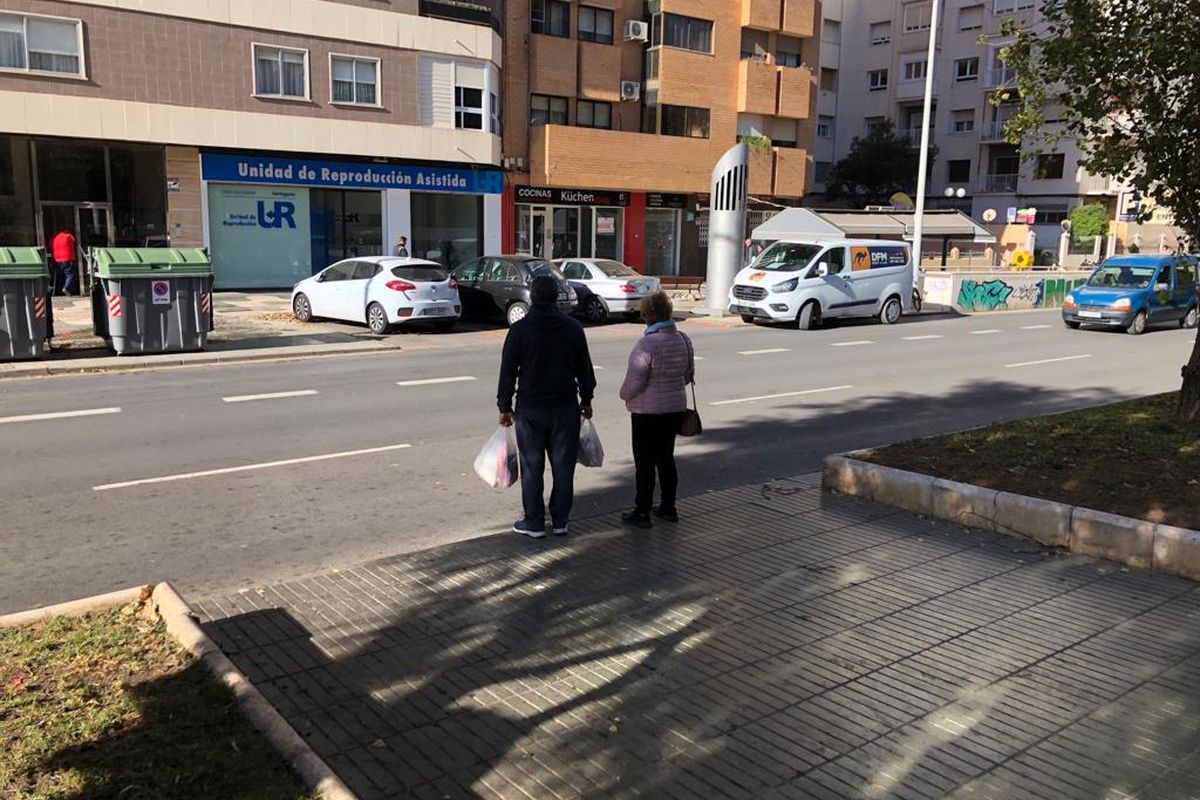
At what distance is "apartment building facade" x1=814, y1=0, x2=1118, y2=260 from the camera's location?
56.6 meters

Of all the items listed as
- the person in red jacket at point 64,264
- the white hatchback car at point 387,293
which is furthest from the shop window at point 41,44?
the white hatchback car at point 387,293

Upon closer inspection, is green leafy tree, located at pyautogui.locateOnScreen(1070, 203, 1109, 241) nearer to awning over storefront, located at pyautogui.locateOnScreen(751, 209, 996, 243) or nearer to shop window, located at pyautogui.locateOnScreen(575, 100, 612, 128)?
awning over storefront, located at pyautogui.locateOnScreen(751, 209, 996, 243)

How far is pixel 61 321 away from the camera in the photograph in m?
18.9

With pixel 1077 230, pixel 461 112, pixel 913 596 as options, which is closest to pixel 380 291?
pixel 461 112

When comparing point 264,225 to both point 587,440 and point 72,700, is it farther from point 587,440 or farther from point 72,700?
point 72,700

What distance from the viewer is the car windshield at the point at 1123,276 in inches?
898

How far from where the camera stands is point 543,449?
6355 mm

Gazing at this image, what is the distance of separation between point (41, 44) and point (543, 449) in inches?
906

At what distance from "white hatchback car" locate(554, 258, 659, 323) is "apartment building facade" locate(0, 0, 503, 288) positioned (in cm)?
905

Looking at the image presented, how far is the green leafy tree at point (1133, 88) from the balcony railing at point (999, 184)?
2091 inches

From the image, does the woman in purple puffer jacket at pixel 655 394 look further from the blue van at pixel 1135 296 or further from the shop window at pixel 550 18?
the shop window at pixel 550 18

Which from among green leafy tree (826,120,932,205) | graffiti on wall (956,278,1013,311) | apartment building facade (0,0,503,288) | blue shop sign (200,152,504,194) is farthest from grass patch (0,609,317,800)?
green leafy tree (826,120,932,205)

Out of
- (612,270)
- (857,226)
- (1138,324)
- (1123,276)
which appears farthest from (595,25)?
(1138,324)

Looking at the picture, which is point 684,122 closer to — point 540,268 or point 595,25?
point 595,25
